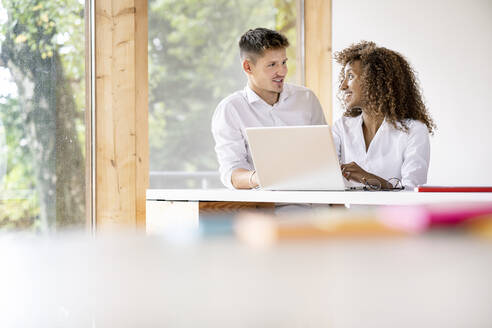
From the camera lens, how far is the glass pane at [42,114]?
2477 mm

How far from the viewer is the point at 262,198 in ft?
5.18

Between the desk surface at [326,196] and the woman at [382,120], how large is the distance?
732 mm

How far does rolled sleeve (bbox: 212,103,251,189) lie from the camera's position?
2467 millimetres

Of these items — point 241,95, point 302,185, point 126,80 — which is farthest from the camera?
point 126,80

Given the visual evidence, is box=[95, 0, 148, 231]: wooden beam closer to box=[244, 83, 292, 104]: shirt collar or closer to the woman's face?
box=[244, 83, 292, 104]: shirt collar

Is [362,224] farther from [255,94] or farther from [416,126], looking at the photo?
[255,94]

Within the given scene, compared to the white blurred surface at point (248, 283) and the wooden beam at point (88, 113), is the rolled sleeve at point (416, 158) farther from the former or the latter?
the white blurred surface at point (248, 283)

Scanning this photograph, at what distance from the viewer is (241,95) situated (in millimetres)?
2662

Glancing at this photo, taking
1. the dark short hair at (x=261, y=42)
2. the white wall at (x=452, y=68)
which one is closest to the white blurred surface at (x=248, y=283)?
the dark short hair at (x=261, y=42)

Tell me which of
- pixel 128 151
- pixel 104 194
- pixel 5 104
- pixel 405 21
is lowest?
pixel 104 194

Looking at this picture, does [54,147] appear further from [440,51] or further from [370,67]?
[440,51]

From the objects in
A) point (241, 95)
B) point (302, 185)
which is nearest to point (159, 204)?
point (302, 185)

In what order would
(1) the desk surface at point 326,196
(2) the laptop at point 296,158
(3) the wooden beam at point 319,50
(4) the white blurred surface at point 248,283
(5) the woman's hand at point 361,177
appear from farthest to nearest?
1. (3) the wooden beam at point 319,50
2. (5) the woman's hand at point 361,177
3. (2) the laptop at point 296,158
4. (1) the desk surface at point 326,196
5. (4) the white blurred surface at point 248,283

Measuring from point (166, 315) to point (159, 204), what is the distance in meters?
1.80
